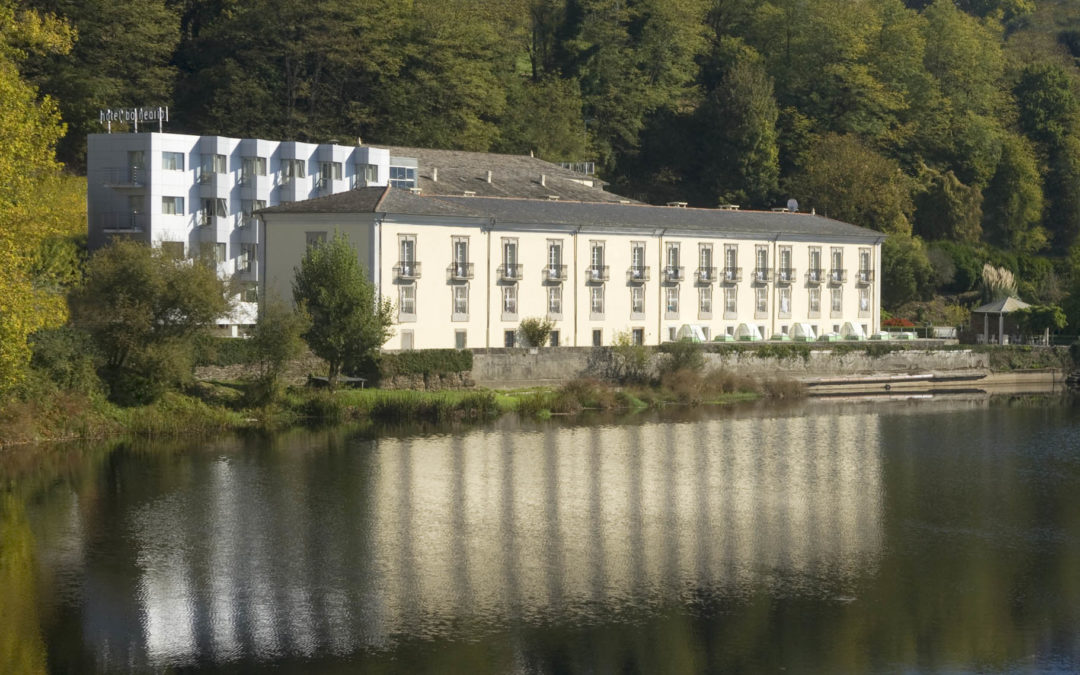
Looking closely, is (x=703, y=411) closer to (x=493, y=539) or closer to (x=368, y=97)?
(x=493, y=539)

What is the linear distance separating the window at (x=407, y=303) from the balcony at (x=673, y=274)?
50.4 feet

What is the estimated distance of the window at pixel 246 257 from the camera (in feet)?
277

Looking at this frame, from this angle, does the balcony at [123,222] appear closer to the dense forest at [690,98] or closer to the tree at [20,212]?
the dense forest at [690,98]

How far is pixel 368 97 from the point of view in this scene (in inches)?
4067

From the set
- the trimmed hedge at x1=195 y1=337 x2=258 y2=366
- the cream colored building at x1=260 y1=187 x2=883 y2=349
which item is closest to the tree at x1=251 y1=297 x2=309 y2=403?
the trimmed hedge at x1=195 y1=337 x2=258 y2=366

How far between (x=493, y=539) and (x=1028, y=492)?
17553 millimetres

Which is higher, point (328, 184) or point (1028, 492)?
point (328, 184)

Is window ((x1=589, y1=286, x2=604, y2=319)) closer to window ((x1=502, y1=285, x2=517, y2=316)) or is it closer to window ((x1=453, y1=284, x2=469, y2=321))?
window ((x1=502, y1=285, x2=517, y2=316))

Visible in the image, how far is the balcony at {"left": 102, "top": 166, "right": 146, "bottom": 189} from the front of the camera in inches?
3159

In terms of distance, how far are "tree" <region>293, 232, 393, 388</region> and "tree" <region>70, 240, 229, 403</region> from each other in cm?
567

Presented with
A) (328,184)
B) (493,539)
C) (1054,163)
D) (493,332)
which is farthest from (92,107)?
(1054,163)

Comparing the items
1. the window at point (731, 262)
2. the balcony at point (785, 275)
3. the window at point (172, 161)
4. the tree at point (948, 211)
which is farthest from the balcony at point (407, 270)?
the tree at point (948, 211)

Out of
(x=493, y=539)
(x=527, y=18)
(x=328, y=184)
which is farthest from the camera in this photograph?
(x=527, y=18)

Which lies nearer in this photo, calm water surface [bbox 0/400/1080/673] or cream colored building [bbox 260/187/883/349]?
calm water surface [bbox 0/400/1080/673]
